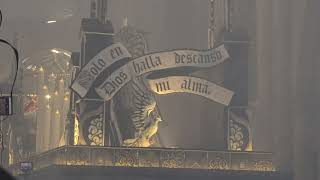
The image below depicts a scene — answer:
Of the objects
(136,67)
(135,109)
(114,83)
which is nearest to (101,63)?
(114,83)

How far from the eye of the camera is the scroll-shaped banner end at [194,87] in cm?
1923

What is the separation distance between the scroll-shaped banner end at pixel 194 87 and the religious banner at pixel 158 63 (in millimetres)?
445

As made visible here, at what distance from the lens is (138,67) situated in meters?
18.9

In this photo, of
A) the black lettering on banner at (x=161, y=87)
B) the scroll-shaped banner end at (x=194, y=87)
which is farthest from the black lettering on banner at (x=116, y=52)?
the black lettering on banner at (x=161, y=87)

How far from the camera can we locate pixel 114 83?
18.8 meters

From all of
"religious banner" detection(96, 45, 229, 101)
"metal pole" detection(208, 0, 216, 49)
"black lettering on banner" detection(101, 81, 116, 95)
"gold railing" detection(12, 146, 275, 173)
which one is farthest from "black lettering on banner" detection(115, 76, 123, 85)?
"metal pole" detection(208, 0, 216, 49)

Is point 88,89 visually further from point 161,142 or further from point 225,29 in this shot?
point 225,29

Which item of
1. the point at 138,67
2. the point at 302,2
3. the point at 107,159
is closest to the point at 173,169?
the point at 107,159

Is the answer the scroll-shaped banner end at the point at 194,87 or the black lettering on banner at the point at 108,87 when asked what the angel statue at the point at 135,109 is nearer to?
the black lettering on banner at the point at 108,87

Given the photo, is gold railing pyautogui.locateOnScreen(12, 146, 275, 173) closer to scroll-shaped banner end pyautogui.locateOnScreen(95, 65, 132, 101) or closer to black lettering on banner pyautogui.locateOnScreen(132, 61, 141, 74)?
scroll-shaped banner end pyautogui.locateOnScreen(95, 65, 132, 101)

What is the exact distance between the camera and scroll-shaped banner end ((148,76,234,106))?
1923 centimetres

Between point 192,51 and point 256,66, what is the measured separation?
11.4ft

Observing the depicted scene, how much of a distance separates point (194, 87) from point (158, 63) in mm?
1482

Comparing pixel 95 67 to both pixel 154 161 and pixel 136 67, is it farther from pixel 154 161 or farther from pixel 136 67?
pixel 154 161
